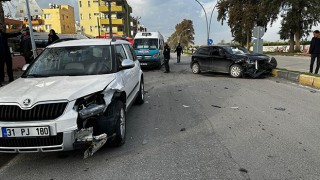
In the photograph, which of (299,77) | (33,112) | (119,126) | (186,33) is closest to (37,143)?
(33,112)

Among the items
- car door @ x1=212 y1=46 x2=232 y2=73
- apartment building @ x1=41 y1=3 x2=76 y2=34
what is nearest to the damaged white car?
car door @ x1=212 y1=46 x2=232 y2=73

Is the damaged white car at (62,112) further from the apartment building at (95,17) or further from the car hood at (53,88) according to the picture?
the apartment building at (95,17)

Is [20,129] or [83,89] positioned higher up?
[83,89]

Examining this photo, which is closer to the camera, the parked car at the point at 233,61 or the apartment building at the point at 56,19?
the parked car at the point at 233,61

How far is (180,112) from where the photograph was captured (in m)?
6.33

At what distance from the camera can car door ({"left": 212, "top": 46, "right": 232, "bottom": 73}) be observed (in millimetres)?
12891

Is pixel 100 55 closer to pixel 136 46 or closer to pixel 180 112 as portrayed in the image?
pixel 180 112

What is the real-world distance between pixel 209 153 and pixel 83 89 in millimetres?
2035

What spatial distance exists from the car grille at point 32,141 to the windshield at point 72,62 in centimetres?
139

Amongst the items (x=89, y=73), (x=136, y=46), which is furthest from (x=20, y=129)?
(x=136, y=46)

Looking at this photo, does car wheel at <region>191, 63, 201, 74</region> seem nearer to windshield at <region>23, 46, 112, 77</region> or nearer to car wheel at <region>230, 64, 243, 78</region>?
car wheel at <region>230, 64, 243, 78</region>

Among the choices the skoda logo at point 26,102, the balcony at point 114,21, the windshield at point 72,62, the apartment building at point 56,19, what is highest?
the apartment building at point 56,19

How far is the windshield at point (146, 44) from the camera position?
56.1 ft

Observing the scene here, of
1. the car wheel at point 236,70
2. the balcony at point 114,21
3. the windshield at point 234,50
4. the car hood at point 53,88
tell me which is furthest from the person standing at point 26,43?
the balcony at point 114,21
